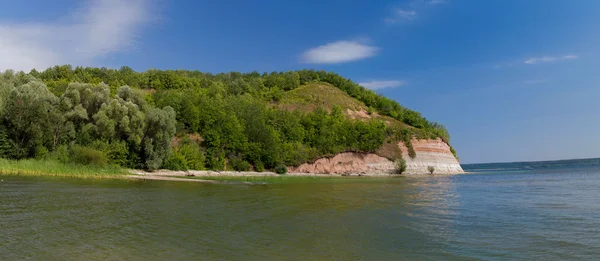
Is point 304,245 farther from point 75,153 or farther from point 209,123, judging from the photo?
point 209,123

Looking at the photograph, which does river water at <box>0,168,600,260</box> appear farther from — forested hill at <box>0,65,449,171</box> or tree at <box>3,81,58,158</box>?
forested hill at <box>0,65,449,171</box>

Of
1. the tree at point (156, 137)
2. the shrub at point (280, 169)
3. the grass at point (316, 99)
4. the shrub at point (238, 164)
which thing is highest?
the grass at point (316, 99)

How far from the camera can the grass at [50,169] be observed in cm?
3762

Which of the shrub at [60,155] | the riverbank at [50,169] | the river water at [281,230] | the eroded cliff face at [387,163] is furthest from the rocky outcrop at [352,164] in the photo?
the river water at [281,230]

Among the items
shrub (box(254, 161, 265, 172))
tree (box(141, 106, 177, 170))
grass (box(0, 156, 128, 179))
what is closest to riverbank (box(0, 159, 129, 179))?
grass (box(0, 156, 128, 179))

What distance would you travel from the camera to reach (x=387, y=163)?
97.2 metres

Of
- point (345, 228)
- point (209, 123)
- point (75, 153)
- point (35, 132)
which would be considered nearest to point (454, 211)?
point (345, 228)

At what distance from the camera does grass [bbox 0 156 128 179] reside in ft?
123

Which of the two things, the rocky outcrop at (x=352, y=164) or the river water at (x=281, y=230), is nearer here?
the river water at (x=281, y=230)

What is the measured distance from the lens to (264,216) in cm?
1781

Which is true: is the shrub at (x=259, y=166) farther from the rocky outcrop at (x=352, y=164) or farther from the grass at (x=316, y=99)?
the grass at (x=316, y=99)

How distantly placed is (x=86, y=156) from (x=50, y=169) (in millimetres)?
5331

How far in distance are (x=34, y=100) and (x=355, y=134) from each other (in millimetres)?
71902

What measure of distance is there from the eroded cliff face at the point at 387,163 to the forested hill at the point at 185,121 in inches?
85.9
